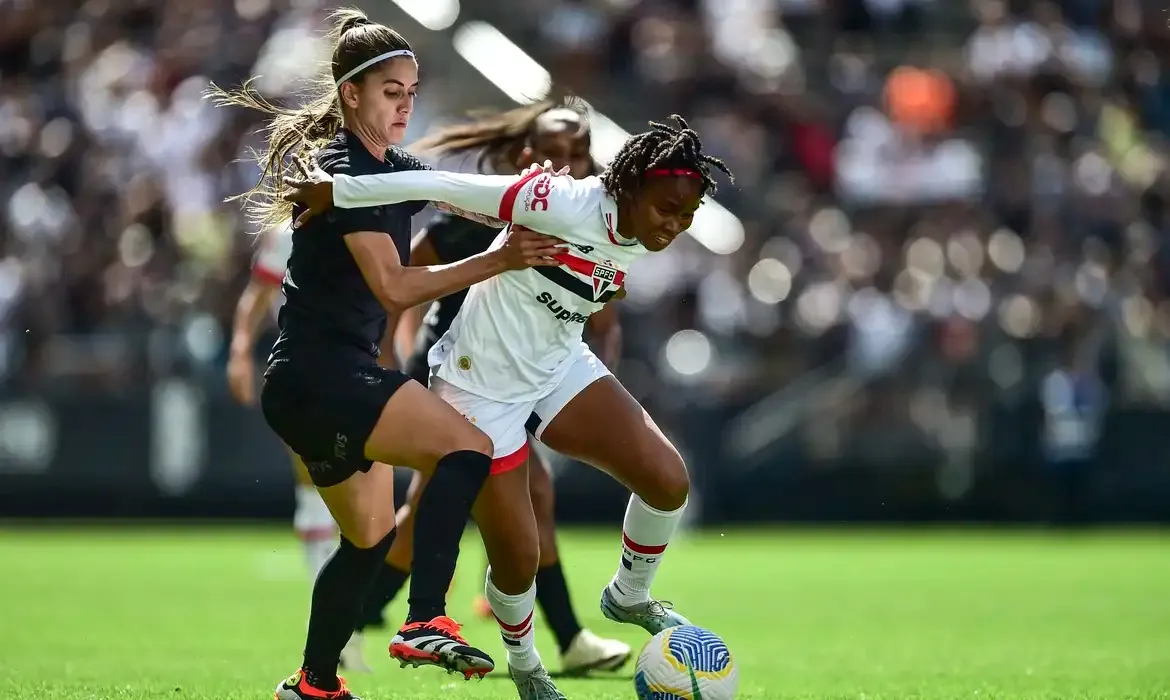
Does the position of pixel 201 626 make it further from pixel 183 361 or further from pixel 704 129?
pixel 704 129

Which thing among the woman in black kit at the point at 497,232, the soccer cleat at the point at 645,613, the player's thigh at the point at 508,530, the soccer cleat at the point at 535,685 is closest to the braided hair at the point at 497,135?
the woman in black kit at the point at 497,232

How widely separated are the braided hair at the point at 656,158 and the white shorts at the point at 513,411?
30.1 inches

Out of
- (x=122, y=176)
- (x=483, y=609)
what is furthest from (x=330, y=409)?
(x=122, y=176)

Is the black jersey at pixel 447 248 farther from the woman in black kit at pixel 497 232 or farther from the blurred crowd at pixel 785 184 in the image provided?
the blurred crowd at pixel 785 184

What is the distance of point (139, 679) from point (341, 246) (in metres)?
2.37

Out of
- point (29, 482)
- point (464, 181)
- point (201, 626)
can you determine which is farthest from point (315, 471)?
point (29, 482)

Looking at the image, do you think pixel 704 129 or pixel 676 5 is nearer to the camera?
pixel 704 129

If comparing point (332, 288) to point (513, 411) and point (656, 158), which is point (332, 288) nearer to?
point (513, 411)

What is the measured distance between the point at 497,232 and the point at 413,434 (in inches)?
85.9

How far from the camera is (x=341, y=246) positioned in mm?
5484

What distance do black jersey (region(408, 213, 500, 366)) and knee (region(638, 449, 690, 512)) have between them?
1.55m

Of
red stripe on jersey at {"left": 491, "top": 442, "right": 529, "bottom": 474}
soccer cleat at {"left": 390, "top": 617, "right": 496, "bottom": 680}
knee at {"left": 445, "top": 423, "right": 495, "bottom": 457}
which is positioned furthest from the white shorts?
soccer cleat at {"left": 390, "top": 617, "right": 496, "bottom": 680}

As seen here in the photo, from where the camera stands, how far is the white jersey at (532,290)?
5645mm

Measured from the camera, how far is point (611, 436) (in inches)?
239
